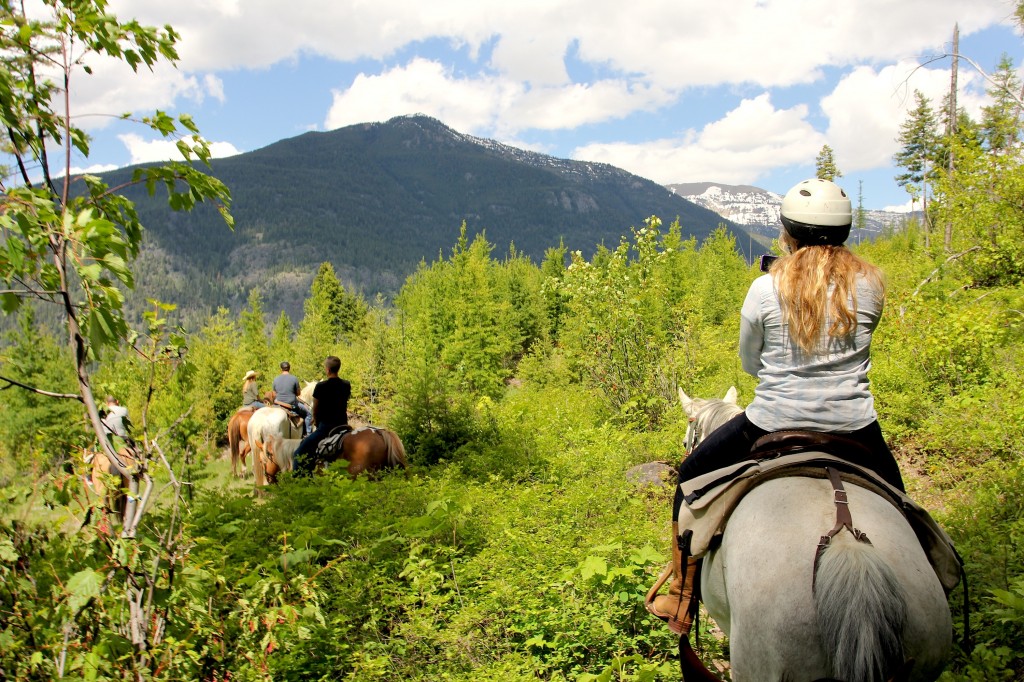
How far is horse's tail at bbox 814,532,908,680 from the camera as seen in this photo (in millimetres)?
2105

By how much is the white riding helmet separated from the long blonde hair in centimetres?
9

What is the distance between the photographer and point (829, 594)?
2.18 meters

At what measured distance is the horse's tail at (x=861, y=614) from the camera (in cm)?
211

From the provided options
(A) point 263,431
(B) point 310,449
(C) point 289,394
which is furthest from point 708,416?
(C) point 289,394

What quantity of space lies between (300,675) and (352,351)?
26.9 metres

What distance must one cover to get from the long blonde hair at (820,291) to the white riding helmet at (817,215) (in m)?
0.09

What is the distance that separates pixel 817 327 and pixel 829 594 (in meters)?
1.15

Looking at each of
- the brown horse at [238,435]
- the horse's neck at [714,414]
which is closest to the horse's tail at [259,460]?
the brown horse at [238,435]

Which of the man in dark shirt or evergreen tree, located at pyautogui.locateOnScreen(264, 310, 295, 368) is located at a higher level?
the man in dark shirt

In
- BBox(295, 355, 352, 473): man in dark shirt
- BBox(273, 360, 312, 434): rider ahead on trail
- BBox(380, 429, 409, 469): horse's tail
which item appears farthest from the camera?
BBox(273, 360, 312, 434): rider ahead on trail

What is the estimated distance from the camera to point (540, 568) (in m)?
5.02

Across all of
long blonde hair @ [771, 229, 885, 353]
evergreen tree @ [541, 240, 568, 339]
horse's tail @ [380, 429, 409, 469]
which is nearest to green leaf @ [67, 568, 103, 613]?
long blonde hair @ [771, 229, 885, 353]

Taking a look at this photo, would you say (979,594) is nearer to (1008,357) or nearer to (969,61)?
(969,61)

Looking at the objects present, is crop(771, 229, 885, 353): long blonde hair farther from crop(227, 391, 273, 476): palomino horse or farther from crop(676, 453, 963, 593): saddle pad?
crop(227, 391, 273, 476): palomino horse
